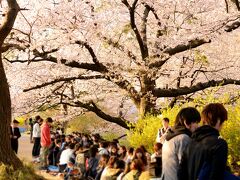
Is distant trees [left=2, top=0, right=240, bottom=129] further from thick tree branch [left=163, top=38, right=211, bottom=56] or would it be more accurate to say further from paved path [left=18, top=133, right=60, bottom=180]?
paved path [left=18, top=133, right=60, bottom=180]

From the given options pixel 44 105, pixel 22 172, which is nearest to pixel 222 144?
pixel 22 172

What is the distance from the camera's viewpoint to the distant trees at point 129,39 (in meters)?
14.0

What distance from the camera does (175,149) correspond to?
178 inches

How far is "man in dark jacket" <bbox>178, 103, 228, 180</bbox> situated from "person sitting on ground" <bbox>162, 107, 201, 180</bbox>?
1.21 ft

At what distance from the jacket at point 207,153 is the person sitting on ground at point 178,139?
1.21 feet

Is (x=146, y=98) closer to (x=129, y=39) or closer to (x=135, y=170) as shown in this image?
(x=129, y=39)

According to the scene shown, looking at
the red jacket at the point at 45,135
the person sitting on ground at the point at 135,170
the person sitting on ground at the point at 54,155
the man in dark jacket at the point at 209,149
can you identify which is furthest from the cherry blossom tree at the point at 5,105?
the man in dark jacket at the point at 209,149

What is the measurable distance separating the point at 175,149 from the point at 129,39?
42.1 feet

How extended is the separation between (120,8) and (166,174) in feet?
37.2

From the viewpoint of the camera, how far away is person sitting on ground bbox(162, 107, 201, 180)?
4.40 metres

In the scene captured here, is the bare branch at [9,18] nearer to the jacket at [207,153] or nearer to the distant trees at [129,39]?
the distant trees at [129,39]

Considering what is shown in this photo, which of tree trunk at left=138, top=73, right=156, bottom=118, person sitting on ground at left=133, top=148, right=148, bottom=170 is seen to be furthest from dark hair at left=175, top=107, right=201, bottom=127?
tree trunk at left=138, top=73, right=156, bottom=118

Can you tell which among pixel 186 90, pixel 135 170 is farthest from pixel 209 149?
pixel 186 90

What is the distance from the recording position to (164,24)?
14703 millimetres
